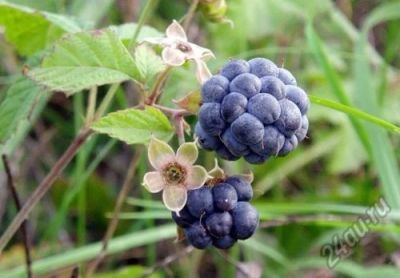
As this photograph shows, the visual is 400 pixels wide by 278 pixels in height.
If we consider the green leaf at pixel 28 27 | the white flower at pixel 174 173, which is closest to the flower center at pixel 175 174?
the white flower at pixel 174 173

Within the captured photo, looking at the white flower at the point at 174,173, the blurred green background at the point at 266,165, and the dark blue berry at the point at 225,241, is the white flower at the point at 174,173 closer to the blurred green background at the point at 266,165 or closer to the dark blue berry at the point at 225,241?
the dark blue berry at the point at 225,241

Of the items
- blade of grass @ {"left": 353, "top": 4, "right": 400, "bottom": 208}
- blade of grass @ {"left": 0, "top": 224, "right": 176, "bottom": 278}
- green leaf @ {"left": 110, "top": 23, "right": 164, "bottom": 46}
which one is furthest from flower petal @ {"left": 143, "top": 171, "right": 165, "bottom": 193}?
blade of grass @ {"left": 353, "top": 4, "right": 400, "bottom": 208}

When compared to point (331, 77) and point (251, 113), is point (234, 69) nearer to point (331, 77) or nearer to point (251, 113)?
point (251, 113)

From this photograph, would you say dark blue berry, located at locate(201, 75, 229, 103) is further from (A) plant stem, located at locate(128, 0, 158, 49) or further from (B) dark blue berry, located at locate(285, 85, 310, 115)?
(A) plant stem, located at locate(128, 0, 158, 49)

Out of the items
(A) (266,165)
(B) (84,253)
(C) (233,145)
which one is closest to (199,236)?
(C) (233,145)

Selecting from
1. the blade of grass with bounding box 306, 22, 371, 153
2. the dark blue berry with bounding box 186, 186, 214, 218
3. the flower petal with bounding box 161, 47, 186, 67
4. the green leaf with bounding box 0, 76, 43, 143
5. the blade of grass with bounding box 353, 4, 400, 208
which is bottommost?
the blade of grass with bounding box 353, 4, 400, 208

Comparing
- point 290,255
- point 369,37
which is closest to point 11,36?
point 290,255
